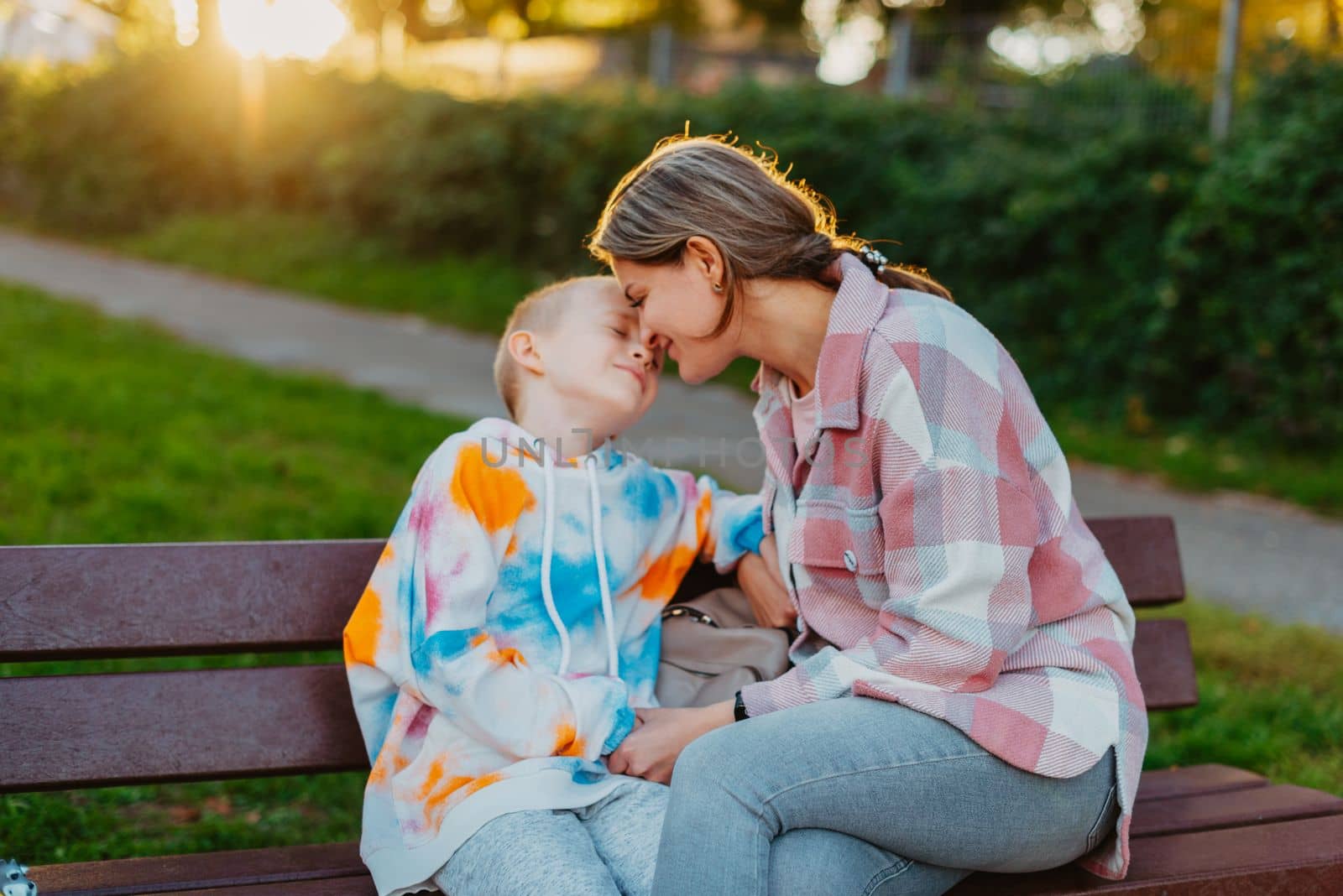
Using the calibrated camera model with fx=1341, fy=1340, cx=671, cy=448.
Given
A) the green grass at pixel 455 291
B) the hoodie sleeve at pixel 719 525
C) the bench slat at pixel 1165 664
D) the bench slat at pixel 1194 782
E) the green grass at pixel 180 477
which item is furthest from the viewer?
the green grass at pixel 455 291

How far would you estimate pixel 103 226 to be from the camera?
14.5 metres

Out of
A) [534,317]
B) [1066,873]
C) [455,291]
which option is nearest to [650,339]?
[534,317]

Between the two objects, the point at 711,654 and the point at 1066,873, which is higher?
the point at 711,654

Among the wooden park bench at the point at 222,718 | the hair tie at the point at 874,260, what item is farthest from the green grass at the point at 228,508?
the hair tie at the point at 874,260

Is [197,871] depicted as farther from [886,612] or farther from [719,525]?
[886,612]

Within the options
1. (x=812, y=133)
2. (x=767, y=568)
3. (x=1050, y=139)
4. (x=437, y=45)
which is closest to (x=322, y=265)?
(x=812, y=133)

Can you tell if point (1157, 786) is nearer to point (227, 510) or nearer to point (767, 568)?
point (767, 568)

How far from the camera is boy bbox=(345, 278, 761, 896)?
219 cm

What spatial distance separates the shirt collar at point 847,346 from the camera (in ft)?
7.23

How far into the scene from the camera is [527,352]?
8.30 ft

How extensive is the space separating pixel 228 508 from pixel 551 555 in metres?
2.90

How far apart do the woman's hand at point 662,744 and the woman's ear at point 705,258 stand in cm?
74

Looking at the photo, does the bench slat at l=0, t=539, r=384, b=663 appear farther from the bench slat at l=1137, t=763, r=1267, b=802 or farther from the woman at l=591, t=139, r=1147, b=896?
the bench slat at l=1137, t=763, r=1267, b=802

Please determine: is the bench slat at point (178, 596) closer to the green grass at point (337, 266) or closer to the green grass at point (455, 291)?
the green grass at point (455, 291)
